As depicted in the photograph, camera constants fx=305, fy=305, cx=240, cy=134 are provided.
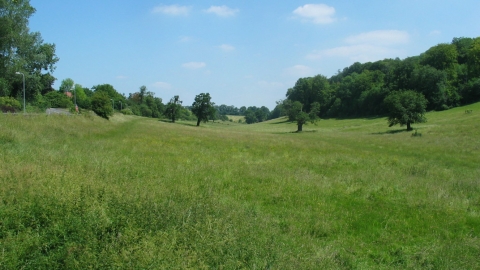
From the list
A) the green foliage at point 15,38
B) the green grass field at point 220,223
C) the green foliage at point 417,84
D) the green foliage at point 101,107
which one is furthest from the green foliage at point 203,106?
the green grass field at point 220,223

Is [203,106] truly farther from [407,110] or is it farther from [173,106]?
[407,110]

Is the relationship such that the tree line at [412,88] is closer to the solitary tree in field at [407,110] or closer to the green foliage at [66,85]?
the solitary tree in field at [407,110]

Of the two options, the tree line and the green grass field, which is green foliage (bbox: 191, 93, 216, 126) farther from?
the green grass field

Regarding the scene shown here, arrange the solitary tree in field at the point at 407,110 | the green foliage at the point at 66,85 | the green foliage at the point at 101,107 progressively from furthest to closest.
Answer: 1. the green foliage at the point at 66,85
2. the green foliage at the point at 101,107
3. the solitary tree in field at the point at 407,110

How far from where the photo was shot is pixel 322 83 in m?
151

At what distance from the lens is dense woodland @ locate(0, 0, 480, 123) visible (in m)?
40.0

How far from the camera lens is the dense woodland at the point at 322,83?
4003 centimetres

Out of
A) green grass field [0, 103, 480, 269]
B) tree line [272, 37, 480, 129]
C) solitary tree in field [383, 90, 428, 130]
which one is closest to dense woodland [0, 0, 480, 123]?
tree line [272, 37, 480, 129]

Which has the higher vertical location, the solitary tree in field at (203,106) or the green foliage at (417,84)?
the green foliage at (417,84)

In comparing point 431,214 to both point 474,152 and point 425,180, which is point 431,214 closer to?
point 425,180

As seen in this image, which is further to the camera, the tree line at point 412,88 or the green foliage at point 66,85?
the green foliage at point 66,85

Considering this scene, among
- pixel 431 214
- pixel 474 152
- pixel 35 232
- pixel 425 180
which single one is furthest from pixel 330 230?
pixel 474 152

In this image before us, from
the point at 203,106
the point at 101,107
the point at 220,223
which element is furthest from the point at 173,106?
the point at 220,223

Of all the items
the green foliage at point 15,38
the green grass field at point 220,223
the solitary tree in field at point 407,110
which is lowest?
the green grass field at point 220,223
